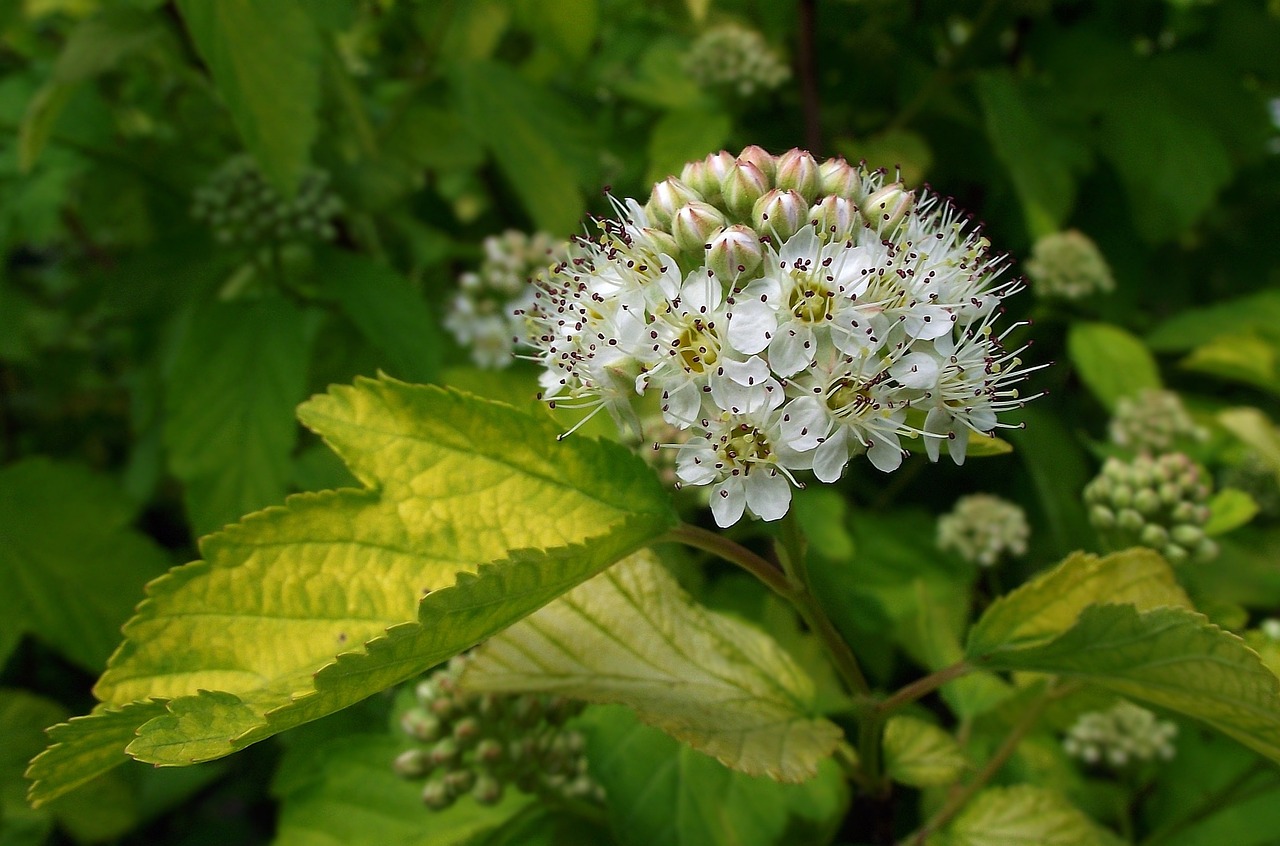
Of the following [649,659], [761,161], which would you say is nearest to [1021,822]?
[649,659]

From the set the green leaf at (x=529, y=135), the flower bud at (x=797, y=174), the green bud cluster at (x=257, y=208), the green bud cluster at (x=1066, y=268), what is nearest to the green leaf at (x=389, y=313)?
the green bud cluster at (x=257, y=208)

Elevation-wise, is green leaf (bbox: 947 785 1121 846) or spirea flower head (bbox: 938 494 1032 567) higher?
spirea flower head (bbox: 938 494 1032 567)

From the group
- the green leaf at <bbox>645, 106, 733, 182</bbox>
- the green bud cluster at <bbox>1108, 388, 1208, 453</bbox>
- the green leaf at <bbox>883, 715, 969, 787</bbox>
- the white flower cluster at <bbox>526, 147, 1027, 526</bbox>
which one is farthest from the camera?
the green leaf at <bbox>645, 106, 733, 182</bbox>

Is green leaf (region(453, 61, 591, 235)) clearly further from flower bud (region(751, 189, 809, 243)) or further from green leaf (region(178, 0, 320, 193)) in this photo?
flower bud (region(751, 189, 809, 243))

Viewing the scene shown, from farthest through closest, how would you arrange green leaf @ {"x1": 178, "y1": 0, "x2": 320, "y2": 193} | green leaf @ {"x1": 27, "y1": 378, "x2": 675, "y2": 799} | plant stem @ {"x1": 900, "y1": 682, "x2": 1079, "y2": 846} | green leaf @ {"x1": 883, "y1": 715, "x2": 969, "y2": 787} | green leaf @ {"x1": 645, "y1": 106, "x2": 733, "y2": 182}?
green leaf @ {"x1": 645, "y1": 106, "x2": 733, "y2": 182} < green leaf @ {"x1": 178, "y1": 0, "x2": 320, "y2": 193} < plant stem @ {"x1": 900, "y1": 682, "x2": 1079, "y2": 846} < green leaf @ {"x1": 883, "y1": 715, "x2": 969, "y2": 787} < green leaf @ {"x1": 27, "y1": 378, "x2": 675, "y2": 799}

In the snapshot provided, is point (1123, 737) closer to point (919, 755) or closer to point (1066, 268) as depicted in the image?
point (919, 755)

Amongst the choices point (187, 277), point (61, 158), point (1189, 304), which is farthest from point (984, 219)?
point (61, 158)

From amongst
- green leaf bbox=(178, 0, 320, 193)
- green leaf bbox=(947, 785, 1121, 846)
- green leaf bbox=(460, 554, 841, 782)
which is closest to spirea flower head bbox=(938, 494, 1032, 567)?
green leaf bbox=(947, 785, 1121, 846)
